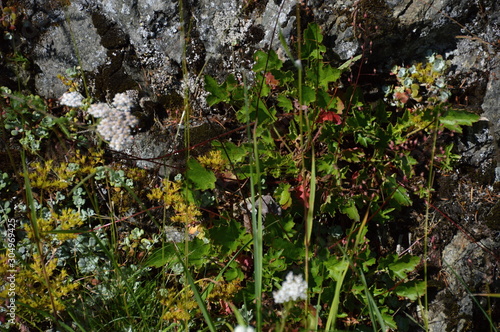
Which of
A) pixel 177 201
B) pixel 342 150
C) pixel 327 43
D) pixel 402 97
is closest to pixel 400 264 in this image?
pixel 342 150

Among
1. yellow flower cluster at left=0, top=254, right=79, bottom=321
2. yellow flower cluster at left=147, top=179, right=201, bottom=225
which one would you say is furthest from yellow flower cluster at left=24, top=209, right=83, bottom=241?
yellow flower cluster at left=147, top=179, right=201, bottom=225

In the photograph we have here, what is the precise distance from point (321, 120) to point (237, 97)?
52 centimetres

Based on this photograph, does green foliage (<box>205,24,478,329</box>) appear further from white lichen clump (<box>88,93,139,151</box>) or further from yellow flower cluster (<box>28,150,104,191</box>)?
yellow flower cluster (<box>28,150,104,191</box>)

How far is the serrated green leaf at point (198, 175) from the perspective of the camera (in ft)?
7.15

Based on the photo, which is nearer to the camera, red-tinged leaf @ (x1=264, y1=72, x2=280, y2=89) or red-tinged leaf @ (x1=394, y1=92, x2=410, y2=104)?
red-tinged leaf @ (x1=264, y1=72, x2=280, y2=89)

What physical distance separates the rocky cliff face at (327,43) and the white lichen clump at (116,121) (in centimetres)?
43

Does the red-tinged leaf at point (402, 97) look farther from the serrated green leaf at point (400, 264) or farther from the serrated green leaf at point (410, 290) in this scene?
the serrated green leaf at point (410, 290)

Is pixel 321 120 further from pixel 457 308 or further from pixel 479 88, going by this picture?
pixel 457 308

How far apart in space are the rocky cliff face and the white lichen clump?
1.42ft

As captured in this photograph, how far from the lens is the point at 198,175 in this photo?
220cm

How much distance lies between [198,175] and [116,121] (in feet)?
1.99

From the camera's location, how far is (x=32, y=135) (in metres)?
2.81

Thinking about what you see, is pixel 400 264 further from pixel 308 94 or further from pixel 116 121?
pixel 116 121

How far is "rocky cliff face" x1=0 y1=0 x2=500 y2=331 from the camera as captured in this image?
2641mm
